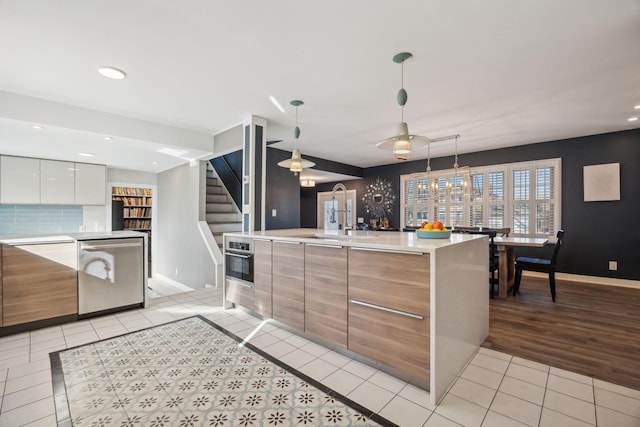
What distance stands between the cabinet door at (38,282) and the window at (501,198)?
5133mm

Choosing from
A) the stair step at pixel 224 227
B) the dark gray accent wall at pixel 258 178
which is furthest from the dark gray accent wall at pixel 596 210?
the stair step at pixel 224 227

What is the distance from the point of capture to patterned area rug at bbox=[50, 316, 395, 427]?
5.16 ft

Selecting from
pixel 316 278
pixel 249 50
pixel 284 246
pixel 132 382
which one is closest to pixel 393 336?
pixel 316 278

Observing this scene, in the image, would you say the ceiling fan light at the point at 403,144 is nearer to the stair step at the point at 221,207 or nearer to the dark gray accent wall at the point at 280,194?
the dark gray accent wall at the point at 280,194

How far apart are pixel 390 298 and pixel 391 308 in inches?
2.6

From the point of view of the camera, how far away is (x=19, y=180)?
448 cm

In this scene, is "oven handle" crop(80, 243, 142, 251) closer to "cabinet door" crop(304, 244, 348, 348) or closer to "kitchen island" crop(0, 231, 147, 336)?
"kitchen island" crop(0, 231, 147, 336)

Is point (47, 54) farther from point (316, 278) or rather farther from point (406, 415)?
point (406, 415)

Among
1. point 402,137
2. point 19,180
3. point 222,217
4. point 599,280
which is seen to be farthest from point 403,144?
point 19,180

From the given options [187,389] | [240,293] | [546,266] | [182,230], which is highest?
[182,230]

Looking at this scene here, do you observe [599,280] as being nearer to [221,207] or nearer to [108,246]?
[221,207]

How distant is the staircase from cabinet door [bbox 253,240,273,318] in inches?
99.6

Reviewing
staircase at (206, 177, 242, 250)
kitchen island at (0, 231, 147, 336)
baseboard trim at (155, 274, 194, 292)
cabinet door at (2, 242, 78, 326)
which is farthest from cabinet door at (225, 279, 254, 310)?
baseboard trim at (155, 274, 194, 292)

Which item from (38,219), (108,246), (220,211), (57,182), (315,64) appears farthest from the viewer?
(220,211)
